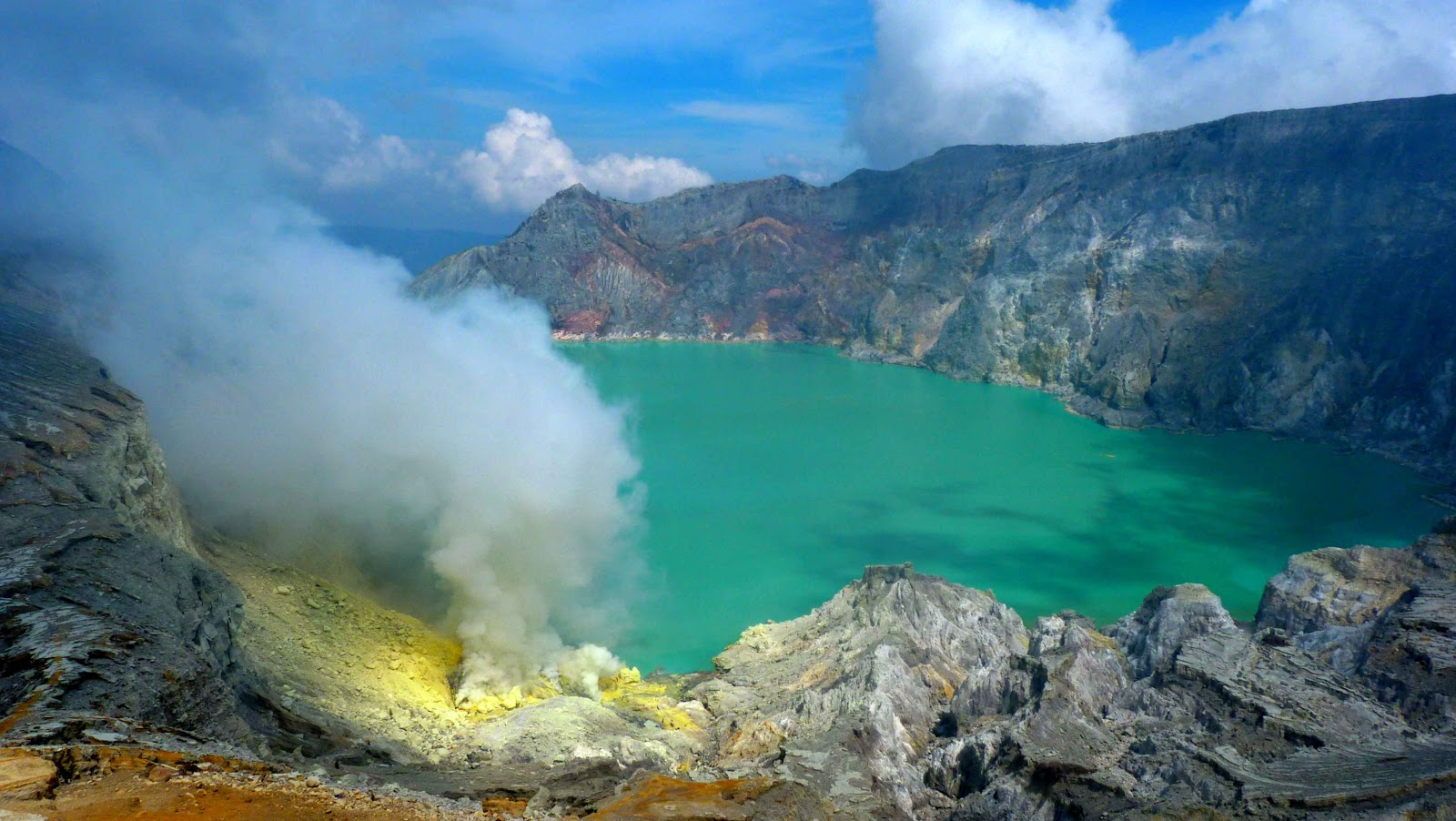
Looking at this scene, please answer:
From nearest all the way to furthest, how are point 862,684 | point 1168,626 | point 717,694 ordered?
point 862,684 → point 1168,626 → point 717,694

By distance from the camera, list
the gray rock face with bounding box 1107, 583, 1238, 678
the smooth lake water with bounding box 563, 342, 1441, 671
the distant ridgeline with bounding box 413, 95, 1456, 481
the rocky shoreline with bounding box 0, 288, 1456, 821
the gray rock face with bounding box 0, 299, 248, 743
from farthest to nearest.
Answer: the distant ridgeline with bounding box 413, 95, 1456, 481
the smooth lake water with bounding box 563, 342, 1441, 671
the gray rock face with bounding box 1107, 583, 1238, 678
the rocky shoreline with bounding box 0, 288, 1456, 821
the gray rock face with bounding box 0, 299, 248, 743

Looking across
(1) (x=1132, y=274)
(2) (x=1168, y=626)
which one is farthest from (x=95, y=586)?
(1) (x=1132, y=274)

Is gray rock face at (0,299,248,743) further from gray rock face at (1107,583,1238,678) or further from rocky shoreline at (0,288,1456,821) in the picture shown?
gray rock face at (1107,583,1238,678)

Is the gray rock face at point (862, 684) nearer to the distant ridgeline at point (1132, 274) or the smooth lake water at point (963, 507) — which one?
the smooth lake water at point (963, 507)

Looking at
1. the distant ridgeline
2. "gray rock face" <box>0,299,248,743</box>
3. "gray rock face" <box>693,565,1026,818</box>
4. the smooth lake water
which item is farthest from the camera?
the distant ridgeline

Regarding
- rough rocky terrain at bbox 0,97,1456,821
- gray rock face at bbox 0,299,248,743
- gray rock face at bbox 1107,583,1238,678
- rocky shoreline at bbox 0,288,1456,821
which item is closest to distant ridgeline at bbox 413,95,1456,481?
gray rock face at bbox 1107,583,1238,678

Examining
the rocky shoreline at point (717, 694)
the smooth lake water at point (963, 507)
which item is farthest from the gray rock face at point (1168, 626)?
the smooth lake water at point (963, 507)

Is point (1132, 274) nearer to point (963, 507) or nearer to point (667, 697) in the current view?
point (963, 507)
